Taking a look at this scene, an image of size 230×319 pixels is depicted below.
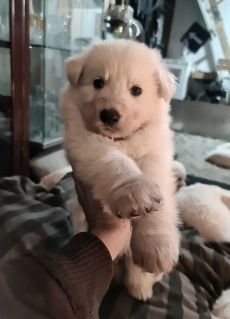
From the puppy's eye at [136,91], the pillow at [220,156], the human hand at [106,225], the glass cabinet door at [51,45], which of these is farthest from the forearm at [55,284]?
the pillow at [220,156]

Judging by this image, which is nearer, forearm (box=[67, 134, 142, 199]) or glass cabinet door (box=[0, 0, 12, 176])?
forearm (box=[67, 134, 142, 199])

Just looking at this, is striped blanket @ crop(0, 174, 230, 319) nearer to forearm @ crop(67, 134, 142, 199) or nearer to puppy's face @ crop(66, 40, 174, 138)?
forearm @ crop(67, 134, 142, 199)

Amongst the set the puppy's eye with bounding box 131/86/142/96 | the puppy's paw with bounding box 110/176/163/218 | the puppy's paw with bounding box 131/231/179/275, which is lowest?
the puppy's paw with bounding box 131/231/179/275

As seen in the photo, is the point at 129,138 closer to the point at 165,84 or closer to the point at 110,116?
the point at 110,116

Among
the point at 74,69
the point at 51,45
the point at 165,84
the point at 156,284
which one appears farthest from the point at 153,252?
the point at 51,45

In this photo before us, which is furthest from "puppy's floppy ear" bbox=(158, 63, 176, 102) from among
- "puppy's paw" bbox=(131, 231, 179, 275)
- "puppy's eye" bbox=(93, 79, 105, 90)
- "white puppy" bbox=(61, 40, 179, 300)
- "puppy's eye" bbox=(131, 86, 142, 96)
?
"puppy's paw" bbox=(131, 231, 179, 275)

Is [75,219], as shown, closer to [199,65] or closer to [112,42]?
[112,42]

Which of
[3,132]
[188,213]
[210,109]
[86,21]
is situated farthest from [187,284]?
[86,21]
